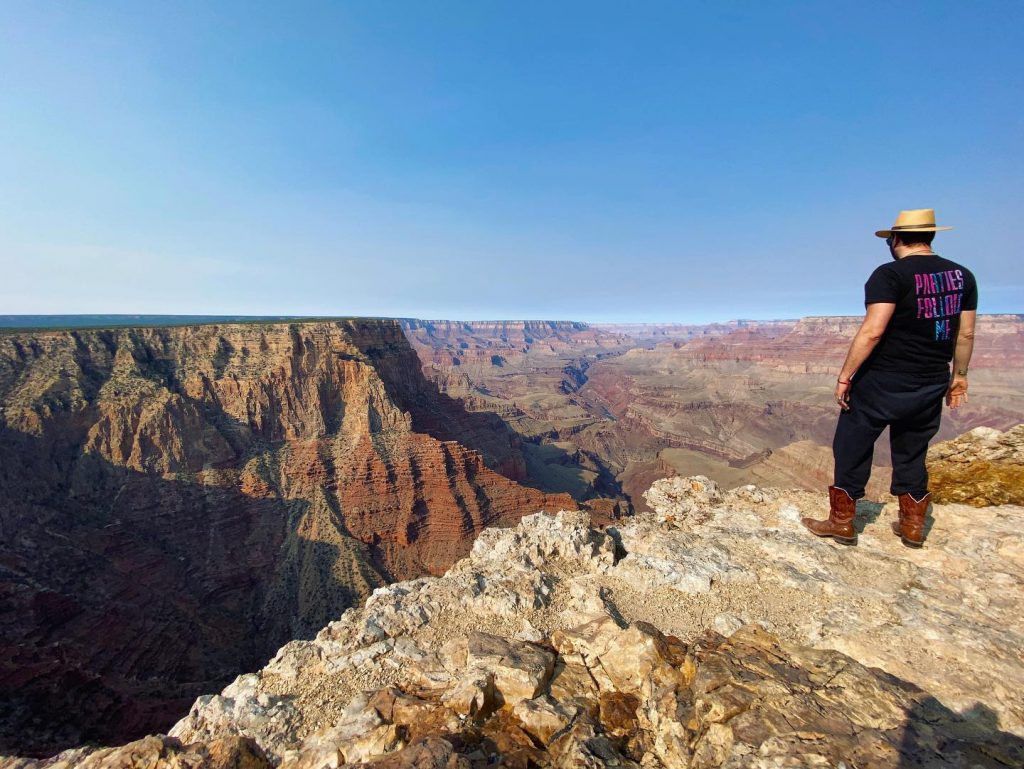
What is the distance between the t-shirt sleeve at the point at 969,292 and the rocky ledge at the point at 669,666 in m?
2.67

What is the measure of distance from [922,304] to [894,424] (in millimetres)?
1201

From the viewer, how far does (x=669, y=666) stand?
3.66 metres

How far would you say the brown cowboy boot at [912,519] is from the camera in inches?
181

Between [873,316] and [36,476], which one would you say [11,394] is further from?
[873,316]

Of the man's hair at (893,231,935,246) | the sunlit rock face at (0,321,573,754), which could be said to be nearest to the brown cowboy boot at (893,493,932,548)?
the man's hair at (893,231,935,246)

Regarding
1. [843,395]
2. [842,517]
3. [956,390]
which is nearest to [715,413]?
[842,517]

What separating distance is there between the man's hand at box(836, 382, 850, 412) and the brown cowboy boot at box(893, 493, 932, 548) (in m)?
1.21

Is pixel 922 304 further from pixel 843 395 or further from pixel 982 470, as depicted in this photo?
pixel 982 470

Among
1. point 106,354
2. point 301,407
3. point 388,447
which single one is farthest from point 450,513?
point 106,354

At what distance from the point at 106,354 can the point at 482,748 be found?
4828 centimetres

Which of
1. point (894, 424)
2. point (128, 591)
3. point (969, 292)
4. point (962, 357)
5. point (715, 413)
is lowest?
point (715, 413)

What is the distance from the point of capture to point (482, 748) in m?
3.10

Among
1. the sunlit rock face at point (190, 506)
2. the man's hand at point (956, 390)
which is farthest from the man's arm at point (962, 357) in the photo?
the sunlit rock face at point (190, 506)

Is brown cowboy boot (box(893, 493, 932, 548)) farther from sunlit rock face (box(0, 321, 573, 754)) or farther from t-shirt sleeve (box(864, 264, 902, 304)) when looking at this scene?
sunlit rock face (box(0, 321, 573, 754))
